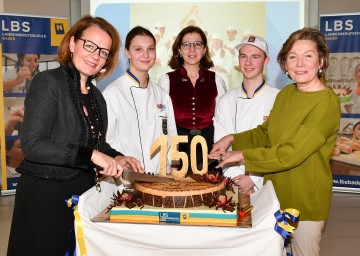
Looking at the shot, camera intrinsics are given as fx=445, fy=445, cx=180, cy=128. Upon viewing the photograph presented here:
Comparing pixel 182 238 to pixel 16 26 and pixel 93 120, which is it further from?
pixel 16 26

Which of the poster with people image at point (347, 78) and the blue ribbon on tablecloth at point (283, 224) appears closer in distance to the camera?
the blue ribbon on tablecloth at point (283, 224)

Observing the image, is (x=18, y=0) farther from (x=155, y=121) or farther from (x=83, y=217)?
(x=83, y=217)

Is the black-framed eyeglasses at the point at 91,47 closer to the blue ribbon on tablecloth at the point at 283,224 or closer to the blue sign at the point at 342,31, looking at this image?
the blue ribbon on tablecloth at the point at 283,224

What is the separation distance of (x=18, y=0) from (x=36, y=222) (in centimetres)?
477

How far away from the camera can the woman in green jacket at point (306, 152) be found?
5.55 ft

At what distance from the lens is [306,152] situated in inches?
65.2

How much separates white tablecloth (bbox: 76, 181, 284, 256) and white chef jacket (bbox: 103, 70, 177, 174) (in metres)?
1.08

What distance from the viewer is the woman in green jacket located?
1.69m

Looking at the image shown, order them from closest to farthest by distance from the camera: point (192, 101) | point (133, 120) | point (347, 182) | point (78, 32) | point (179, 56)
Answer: point (78, 32), point (133, 120), point (192, 101), point (179, 56), point (347, 182)

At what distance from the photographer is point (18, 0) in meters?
5.69

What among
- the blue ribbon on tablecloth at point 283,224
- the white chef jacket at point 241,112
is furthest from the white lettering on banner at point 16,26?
the blue ribbon on tablecloth at point 283,224

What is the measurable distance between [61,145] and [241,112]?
1357 millimetres

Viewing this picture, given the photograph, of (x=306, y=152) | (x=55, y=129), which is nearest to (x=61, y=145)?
(x=55, y=129)

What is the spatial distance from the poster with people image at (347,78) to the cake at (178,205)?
4.03 m
